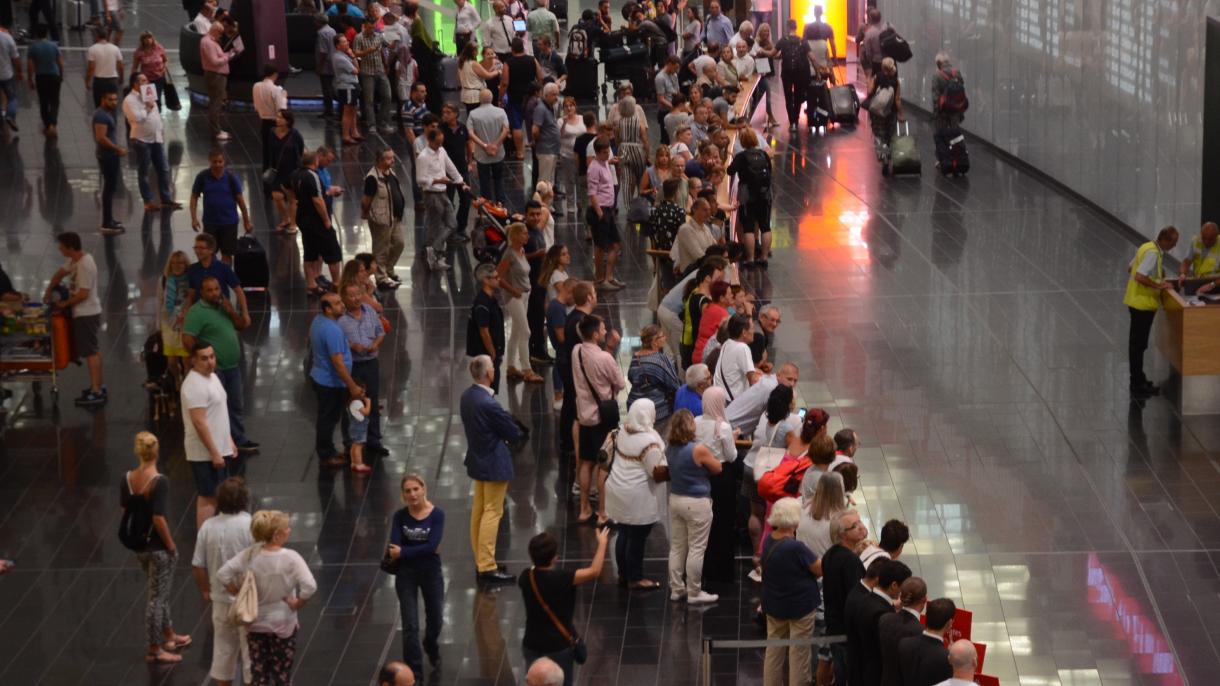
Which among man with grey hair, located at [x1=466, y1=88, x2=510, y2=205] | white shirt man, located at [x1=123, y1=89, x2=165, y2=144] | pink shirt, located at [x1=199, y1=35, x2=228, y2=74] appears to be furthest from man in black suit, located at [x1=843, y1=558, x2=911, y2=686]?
pink shirt, located at [x1=199, y1=35, x2=228, y2=74]

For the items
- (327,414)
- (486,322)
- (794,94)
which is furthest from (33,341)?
(794,94)

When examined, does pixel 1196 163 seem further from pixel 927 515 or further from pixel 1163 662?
pixel 1163 662

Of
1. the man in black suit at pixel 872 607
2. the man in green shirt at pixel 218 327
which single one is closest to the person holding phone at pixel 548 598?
the man in black suit at pixel 872 607

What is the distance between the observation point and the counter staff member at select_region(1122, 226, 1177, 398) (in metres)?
14.0

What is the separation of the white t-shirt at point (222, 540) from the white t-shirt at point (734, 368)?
3.73 meters

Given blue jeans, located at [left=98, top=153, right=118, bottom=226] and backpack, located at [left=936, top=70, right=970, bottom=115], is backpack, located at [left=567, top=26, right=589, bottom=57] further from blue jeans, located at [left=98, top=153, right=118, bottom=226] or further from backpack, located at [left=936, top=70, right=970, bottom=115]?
blue jeans, located at [left=98, top=153, right=118, bottom=226]

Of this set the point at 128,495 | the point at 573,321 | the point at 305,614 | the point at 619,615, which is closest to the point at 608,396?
the point at 573,321

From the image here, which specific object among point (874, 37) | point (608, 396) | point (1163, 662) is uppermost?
point (874, 37)

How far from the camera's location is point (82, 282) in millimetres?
14445

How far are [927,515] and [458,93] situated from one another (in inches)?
731

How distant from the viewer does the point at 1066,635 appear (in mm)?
10266

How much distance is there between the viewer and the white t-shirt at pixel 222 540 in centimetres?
941

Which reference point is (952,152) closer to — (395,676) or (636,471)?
(636,471)

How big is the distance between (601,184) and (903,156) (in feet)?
20.5
